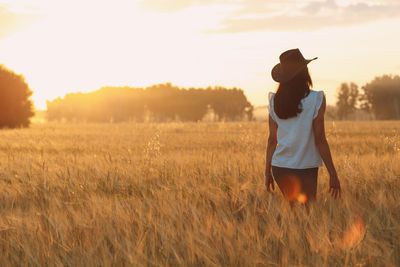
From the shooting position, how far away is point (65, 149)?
11.9 m

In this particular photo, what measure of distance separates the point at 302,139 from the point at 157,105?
2186 inches

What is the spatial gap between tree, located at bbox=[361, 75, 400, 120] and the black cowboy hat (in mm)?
60908

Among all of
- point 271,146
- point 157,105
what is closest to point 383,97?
point 157,105

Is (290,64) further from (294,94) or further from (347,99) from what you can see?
(347,99)

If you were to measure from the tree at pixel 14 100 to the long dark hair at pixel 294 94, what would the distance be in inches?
1152

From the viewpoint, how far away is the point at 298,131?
12.6 feet

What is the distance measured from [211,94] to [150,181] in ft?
169

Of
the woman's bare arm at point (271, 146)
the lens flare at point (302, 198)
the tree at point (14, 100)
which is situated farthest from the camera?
the tree at point (14, 100)

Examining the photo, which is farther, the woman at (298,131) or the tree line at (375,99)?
the tree line at (375,99)

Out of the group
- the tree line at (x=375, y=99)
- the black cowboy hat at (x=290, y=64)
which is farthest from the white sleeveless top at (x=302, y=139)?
the tree line at (x=375, y=99)

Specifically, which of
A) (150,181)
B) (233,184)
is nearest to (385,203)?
(233,184)

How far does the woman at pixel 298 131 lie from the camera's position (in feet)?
12.3

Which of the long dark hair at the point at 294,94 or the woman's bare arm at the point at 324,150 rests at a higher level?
the long dark hair at the point at 294,94

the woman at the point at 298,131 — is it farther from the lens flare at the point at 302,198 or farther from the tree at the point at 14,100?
the tree at the point at 14,100
